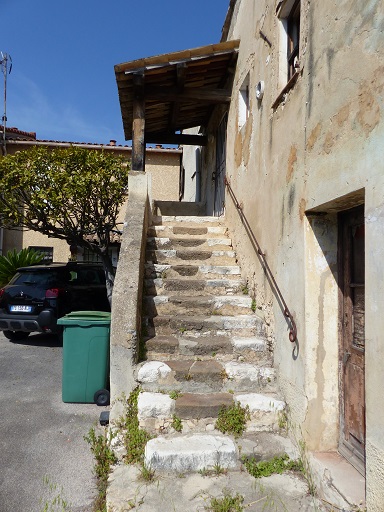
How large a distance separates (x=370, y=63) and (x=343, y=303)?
1.79 meters

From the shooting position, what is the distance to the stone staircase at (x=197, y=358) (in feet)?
10.8

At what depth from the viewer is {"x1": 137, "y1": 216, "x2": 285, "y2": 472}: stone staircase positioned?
3.29 m

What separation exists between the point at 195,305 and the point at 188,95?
4.24 metres

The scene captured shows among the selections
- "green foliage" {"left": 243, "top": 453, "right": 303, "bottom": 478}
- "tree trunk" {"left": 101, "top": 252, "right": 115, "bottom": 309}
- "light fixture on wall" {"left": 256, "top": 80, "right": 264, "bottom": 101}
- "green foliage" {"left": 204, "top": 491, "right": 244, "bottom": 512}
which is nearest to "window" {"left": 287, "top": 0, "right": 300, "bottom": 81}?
"light fixture on wall" {"left": 256, "top": 80, "right": 264, "bottom": 101}

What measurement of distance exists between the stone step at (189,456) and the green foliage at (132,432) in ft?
→ 0.45

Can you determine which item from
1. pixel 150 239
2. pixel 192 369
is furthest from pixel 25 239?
pixel 192 369

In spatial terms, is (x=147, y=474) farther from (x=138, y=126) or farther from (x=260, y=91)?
(x=138, y=126)

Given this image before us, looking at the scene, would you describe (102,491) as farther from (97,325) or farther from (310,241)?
(310,241)

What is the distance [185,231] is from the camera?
6.65m

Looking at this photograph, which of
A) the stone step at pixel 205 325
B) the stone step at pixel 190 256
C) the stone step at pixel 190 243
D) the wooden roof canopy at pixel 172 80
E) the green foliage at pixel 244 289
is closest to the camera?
the stone step at pixel 205 325

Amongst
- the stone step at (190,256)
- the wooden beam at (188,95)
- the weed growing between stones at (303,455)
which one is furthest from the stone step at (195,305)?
the wooden beam at (188,95)

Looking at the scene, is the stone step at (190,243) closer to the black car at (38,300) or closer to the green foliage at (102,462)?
the black car at (38,300)

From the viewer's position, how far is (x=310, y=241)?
132 inches

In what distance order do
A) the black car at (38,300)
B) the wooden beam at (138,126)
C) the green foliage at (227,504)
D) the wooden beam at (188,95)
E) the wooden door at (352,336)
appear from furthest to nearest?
the black car at (38,300) → the wooden beam at (188,95) → the wooden beam at (138,126) → the wooden door at (352,336) → the green foliage at (227,504)
